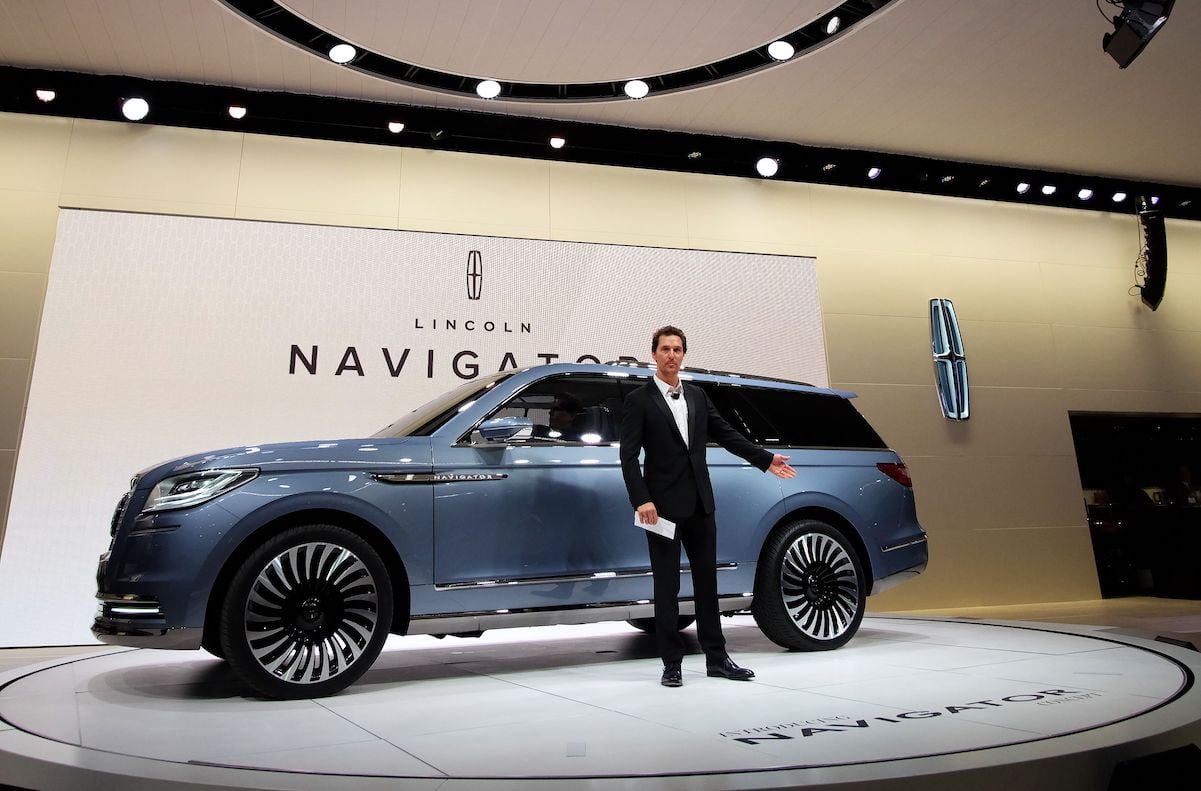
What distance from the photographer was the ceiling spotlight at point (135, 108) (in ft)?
23.6

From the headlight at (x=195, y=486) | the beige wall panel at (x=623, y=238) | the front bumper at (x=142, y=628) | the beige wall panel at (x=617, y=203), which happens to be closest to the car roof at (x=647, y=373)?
the headlight at (x=195, y=486)

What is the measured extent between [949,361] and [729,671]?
21.3 feet

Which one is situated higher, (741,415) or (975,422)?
(975,422)

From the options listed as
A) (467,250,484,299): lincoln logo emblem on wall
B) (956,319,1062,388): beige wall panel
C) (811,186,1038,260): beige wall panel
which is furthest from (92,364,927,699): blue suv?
(956,319,1062,388): beige wall panel

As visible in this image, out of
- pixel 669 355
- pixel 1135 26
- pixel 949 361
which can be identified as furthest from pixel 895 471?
pixel 949 361

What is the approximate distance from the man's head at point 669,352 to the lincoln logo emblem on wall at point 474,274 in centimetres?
415

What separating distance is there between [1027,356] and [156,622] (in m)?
9.26

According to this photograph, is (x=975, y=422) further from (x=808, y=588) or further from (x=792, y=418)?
(x=808, y=588)

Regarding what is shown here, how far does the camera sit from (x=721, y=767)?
2074 mm

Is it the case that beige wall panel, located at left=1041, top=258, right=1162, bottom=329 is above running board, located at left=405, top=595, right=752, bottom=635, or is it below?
above

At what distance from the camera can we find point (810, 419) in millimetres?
4820

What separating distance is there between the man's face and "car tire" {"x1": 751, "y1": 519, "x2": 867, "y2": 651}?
1.29 m

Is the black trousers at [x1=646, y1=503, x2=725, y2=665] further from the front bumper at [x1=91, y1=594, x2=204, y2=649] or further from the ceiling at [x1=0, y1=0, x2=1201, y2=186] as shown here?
the ceiling at [x1=0, y1=0, x2=1201, y2=186]

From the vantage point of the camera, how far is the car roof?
420cm
